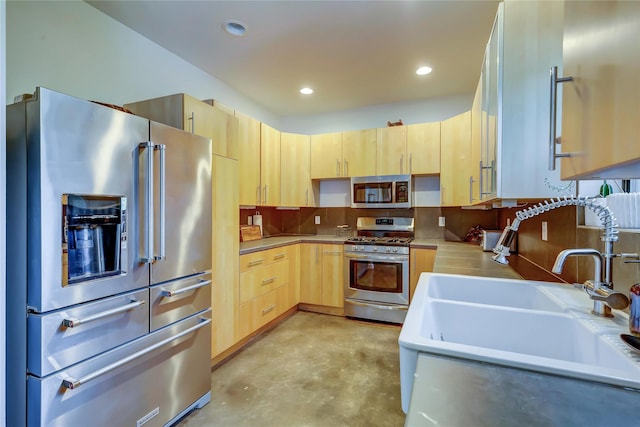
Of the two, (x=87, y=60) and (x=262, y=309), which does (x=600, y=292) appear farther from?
(x=87, y=60)

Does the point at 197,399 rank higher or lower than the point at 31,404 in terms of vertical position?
lower

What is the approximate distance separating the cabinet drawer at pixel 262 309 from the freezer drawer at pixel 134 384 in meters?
0.68

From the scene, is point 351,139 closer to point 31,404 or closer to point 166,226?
point 166,226

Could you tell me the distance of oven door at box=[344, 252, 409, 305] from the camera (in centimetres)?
311

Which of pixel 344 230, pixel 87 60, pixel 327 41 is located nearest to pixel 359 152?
pixel 344 230

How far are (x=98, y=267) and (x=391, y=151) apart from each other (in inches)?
117

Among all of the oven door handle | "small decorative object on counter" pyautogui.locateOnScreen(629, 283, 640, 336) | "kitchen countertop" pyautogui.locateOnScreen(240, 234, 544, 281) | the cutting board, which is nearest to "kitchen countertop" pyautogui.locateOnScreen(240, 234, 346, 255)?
"kitchen countertop" pyautogui.locateOnScreen(240, 234, 544, 281)

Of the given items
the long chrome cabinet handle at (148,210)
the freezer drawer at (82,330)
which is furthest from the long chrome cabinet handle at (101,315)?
the long chrome cabinet handle at (148,210)

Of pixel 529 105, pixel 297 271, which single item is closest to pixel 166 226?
pixel 529 105

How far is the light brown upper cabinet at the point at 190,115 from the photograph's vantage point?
6.70 feet

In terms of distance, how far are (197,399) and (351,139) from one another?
9.75ft

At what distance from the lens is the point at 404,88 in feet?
10.7

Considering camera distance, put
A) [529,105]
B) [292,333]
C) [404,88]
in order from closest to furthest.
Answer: [529,105]
[292,333]
[404,88]

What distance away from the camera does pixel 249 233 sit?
340cm
